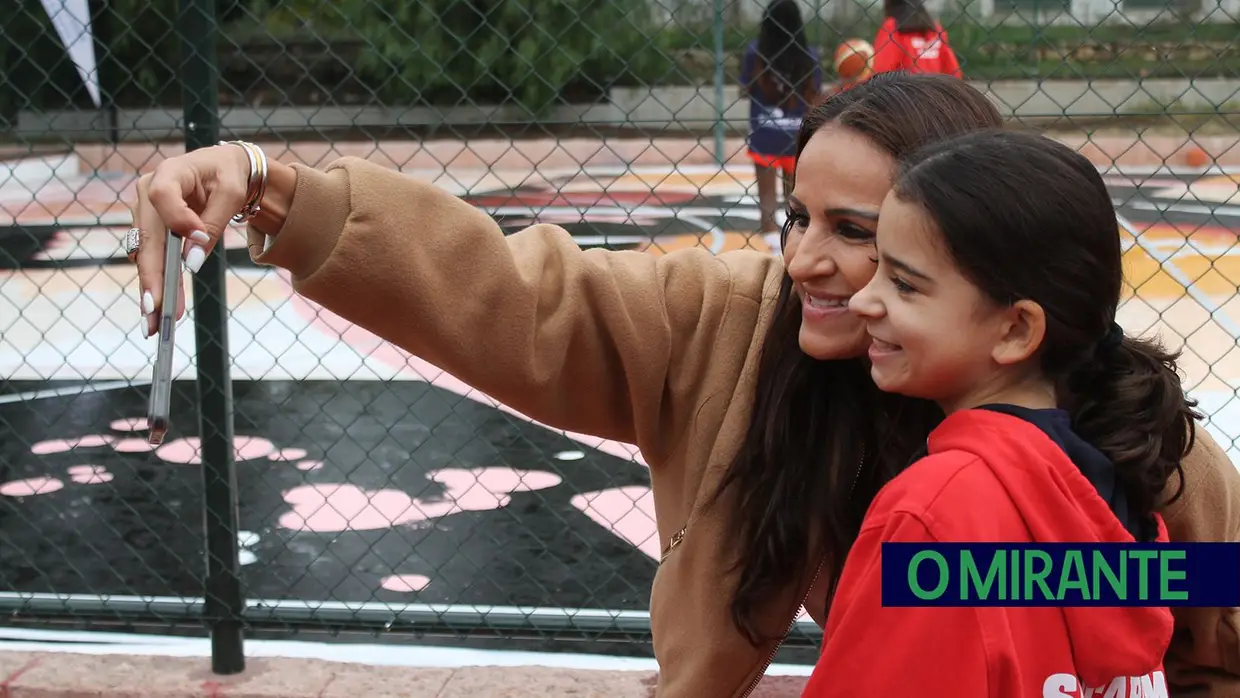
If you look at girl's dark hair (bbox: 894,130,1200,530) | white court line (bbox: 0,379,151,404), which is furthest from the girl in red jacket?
girl's dark hair (bbox: 894,130,1200,530)

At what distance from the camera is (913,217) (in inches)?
51.5

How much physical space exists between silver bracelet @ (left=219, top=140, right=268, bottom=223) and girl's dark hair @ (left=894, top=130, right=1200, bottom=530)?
67 cm

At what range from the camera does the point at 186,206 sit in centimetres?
135

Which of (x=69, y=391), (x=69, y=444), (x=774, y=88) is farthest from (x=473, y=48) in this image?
(x=69, y=444)

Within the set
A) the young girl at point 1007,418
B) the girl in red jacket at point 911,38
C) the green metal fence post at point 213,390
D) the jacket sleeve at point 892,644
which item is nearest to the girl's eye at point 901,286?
the young girl at point 1007,418

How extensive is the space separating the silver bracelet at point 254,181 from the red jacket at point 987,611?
742mm

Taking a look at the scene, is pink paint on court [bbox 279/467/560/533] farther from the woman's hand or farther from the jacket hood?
the jacket hood

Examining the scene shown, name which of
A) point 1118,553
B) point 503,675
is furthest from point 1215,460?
point 503,675

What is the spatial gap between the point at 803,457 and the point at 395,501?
3.42 m

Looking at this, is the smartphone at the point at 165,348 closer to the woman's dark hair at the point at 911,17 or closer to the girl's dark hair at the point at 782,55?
the woman's dark hair at the point at 911,17

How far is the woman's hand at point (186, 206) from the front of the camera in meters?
1.31

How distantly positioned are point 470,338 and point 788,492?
41 centimetres

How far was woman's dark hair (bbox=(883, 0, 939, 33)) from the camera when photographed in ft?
23.1

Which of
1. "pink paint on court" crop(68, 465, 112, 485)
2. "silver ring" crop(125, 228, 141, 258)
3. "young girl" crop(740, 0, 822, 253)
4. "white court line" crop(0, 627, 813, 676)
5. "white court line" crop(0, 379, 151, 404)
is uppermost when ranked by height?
"silver ring" crop(125, 228, 141, 258)
